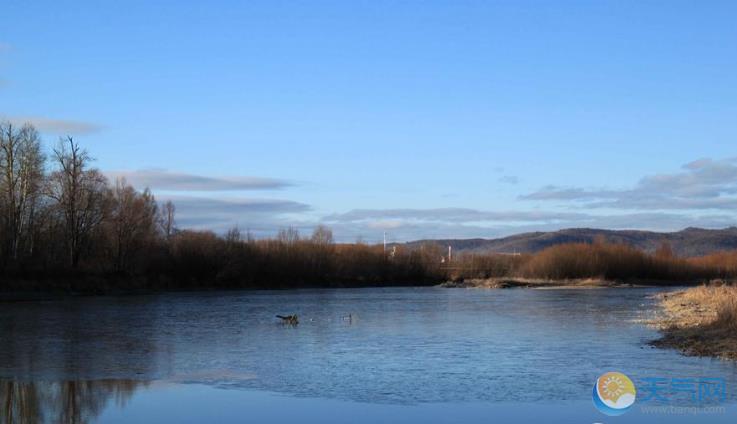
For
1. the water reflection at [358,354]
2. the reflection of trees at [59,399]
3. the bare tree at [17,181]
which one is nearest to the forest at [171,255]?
the bare tree at [17,181]

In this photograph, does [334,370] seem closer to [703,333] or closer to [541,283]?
[703,333]

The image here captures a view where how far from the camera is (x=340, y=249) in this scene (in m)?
101

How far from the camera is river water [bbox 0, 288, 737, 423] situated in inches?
528

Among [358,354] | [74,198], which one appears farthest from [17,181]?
[358,354]

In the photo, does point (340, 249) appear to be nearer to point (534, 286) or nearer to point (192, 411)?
point (534, 286)

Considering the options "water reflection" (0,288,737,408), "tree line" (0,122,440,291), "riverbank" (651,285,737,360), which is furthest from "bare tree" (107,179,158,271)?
"riverbank" (651,285,737,360)

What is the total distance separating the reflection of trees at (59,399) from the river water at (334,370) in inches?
1.3

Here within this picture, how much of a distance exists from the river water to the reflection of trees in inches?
1.3

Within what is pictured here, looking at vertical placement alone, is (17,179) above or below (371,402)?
above

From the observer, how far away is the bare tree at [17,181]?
2219 inches

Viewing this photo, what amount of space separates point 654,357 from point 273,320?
1824 cm

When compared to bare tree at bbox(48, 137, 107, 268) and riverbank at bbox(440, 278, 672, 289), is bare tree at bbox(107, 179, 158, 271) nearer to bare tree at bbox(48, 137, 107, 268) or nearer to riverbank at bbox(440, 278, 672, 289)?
bare tree at bbox(48, 137, 107, 268)

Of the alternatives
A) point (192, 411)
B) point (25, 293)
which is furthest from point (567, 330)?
point (25, 293)

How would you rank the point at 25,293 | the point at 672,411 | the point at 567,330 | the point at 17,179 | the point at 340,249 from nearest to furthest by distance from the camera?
the point at 672,411 < the point at 567,330 < the point at 25,293 < the point at 17,179 < the point at 340,249
